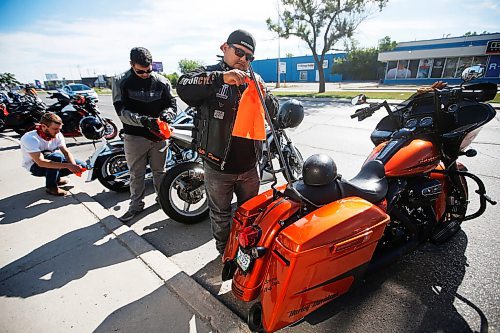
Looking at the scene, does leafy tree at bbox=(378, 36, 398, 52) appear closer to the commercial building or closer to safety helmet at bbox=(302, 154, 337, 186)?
the commercial building

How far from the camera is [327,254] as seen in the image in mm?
1383

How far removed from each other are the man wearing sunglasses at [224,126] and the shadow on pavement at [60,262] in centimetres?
110

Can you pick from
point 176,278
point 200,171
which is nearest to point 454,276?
point 176,278

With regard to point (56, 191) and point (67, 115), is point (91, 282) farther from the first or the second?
point (67, 115)

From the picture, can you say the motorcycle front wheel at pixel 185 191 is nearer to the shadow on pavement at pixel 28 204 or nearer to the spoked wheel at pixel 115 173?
the spoked wheel at pixel 115 173

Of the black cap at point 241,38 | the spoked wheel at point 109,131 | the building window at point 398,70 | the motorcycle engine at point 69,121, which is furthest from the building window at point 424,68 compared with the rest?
→ the black cap at point 241,38

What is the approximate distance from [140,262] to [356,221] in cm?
190

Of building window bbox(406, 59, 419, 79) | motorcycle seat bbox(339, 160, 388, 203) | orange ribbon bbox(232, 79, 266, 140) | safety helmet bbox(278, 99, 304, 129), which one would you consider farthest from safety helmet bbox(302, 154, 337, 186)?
building window bbox(406, 59, 419, 79)

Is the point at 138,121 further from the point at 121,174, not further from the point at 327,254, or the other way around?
the point at 327,254

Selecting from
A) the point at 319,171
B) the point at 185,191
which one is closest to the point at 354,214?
the point at 319,171

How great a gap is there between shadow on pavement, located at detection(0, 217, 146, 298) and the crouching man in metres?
1.33

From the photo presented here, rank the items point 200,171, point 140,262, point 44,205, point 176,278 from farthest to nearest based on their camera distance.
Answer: point 44,205 → point 200,171 → point 140,262 → point 176,278

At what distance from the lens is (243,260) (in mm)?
1612

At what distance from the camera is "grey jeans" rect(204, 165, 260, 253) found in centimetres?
212
